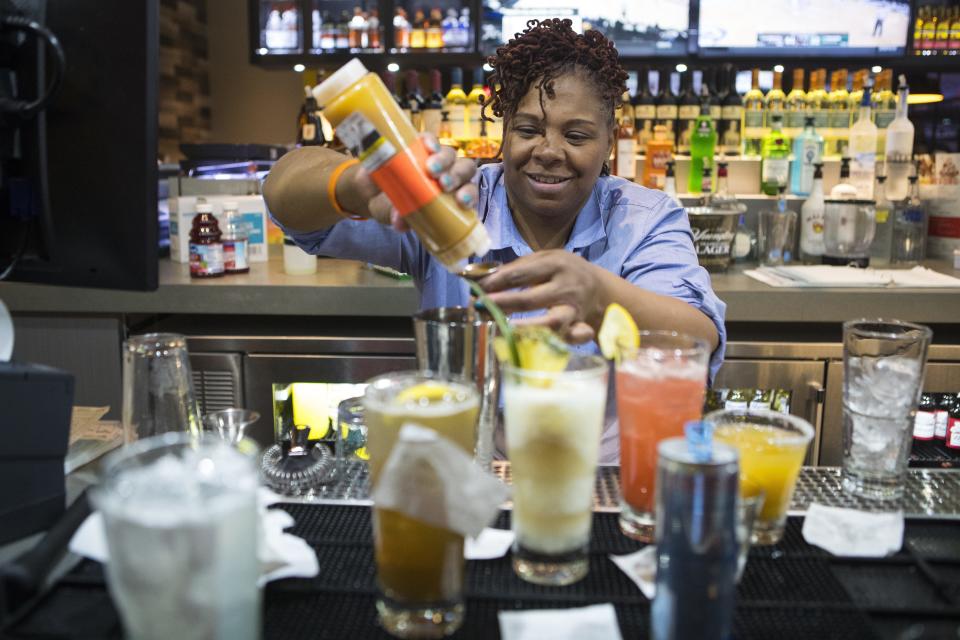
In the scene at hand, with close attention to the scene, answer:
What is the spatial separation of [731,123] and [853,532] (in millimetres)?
2657

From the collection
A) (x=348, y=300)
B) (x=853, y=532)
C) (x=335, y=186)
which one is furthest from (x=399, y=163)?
(x=348, y=300)

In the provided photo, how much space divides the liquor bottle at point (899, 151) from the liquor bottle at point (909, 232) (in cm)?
4

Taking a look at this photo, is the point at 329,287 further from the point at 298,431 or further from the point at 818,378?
the point at 818,378

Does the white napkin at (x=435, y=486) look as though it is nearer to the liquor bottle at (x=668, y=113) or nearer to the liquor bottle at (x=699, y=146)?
the liquor bottle at (x=699, y=146)

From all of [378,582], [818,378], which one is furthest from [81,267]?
[818,378]

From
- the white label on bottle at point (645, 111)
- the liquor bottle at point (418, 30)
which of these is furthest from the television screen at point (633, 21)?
the liquor bottle at point (418, 30)

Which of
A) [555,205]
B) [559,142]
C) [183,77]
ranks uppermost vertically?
[183,77]

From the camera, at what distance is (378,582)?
0.79 m

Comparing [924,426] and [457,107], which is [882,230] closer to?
[924,426]

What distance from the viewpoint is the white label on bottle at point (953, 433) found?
8.30 ft

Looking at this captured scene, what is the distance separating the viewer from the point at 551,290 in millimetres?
1056

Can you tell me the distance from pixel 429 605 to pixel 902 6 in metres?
3.46

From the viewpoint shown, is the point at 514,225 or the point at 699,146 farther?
the point at 699,146

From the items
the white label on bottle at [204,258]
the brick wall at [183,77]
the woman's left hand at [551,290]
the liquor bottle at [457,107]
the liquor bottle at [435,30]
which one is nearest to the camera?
the woman's left hand at [551,290]
